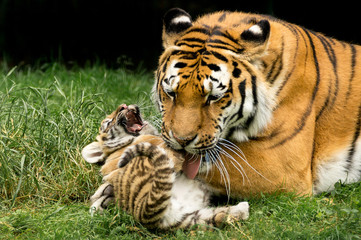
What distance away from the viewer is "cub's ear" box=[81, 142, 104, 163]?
4164 mm

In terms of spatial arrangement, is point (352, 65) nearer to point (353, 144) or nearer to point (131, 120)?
point (353, 144)

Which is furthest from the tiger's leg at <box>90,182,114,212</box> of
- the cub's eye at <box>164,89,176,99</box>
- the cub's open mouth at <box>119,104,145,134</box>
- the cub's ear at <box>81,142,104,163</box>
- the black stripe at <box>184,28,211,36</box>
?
the black stripe at <box>184,28,211,36</box>

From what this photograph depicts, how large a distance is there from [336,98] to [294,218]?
1149 millimetres

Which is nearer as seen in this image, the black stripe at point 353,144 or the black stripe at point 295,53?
the black stripe at point 295,53

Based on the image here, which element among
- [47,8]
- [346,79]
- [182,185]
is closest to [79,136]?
[182,185]

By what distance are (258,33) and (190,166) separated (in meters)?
1.08

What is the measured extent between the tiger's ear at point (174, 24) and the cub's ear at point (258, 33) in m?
0.51

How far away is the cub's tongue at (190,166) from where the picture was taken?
3.79 meters

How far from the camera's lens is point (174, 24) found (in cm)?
394

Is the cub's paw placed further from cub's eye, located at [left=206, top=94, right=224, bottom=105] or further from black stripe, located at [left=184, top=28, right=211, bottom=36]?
black stripe, located at [left=184, top=28, right=211, bottom=36]

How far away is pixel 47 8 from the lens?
873cm

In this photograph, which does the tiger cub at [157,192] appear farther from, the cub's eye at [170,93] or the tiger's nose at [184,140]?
the cub's eye at [170,93]

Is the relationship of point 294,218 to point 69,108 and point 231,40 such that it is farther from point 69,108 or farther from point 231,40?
point 69,108

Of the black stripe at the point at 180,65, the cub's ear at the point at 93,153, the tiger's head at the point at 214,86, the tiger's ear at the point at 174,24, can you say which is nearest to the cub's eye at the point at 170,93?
the tiger's head at the point at 214,86
